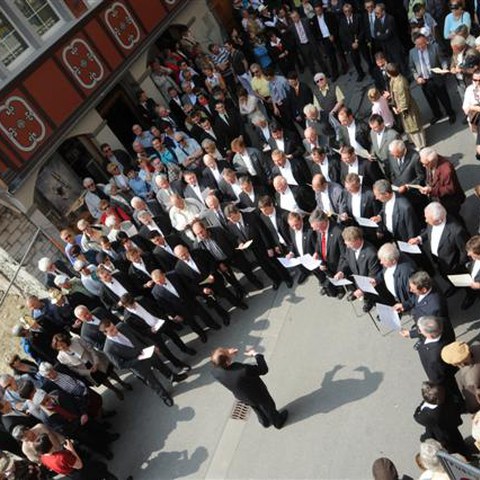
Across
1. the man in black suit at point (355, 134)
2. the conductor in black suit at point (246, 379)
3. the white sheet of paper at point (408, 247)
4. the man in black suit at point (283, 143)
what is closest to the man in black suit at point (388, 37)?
the man in black suit at point (355, 134)

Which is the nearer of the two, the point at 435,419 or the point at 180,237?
the point at 435,419

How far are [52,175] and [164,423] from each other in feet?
21.1

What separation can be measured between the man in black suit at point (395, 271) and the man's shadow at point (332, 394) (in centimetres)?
105

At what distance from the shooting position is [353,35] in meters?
11.1

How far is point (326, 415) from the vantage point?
6332mm

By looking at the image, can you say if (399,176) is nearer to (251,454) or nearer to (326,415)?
(326,415)

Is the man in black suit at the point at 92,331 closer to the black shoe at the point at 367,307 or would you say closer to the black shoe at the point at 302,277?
the black shoe at the point at 302,277

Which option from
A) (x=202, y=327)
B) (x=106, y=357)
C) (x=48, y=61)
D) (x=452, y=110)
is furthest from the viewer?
(x=48, y=61)

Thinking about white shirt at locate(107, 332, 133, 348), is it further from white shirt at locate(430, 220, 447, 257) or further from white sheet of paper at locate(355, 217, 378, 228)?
white shirt at locate(430, 220, 447, 257)

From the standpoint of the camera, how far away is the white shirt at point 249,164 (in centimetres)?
874

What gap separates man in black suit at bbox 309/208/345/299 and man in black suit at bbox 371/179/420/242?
558mm

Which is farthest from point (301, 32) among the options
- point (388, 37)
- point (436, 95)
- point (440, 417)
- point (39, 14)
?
point (440, 417)

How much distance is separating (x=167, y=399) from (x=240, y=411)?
4.02ft

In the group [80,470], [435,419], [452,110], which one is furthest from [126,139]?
[435,419]
